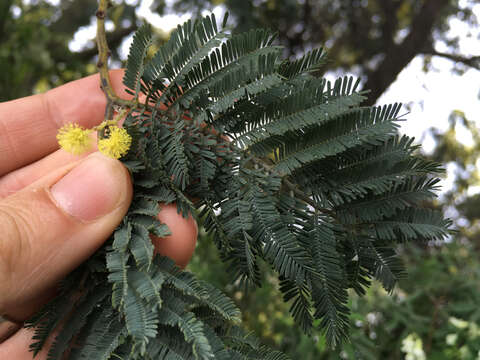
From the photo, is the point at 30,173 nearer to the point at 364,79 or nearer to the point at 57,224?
the point at 57,224

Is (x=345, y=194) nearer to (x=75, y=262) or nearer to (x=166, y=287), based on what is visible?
(x=166, y=287)

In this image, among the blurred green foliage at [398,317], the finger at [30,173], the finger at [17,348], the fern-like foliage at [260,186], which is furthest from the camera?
Result: the blurred green foliage at [398,317]

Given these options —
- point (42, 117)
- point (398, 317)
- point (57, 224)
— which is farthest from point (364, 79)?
point (57, 224)

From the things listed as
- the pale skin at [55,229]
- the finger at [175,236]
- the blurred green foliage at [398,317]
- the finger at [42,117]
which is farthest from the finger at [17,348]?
the blurred green foliage at [398,317]

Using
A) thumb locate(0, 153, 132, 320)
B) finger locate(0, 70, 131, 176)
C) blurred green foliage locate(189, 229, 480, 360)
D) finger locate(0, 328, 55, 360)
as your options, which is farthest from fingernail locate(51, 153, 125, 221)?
blurred green foliage locate(189, 229, 480, 360)

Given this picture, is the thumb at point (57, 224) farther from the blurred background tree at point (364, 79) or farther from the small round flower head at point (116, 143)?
the blurred background tree at point (364, 79)

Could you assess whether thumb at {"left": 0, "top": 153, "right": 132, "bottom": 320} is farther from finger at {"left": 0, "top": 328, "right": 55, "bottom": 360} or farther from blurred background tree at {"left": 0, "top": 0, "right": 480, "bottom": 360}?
blurred background tree at {"left": 0, "top": 0, "right": 480, "bottom": 360}
